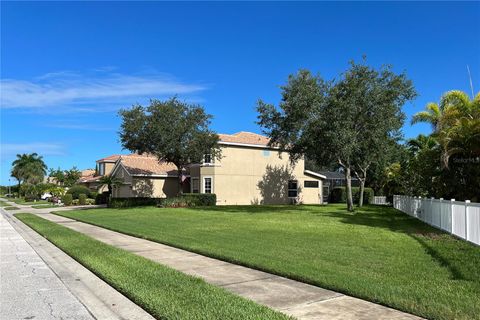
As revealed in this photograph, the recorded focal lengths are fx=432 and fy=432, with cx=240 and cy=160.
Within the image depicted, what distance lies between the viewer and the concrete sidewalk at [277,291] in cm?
567

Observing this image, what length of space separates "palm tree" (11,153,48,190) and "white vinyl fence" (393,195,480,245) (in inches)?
3847

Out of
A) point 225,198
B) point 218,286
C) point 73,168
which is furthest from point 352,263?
point 73,168

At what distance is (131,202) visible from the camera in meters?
36.8

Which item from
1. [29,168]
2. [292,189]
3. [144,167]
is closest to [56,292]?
[292,189]

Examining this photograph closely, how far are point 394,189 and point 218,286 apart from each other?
3305 cm

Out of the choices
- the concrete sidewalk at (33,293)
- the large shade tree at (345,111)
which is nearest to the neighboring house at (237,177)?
the large shade tree at (345,111)

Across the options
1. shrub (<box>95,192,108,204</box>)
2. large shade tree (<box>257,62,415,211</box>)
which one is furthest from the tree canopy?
large shade tree (<box>257,62,415,211</box>)

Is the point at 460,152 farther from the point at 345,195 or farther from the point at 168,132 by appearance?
the point at 345,195

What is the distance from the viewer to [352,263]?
8.97m

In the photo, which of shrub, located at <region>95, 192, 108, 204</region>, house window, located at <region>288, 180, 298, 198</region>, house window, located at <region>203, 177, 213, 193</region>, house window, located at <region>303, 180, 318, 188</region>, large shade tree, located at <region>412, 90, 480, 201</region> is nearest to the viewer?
large shade tree, located at <region>412, 90, 480, 201</region>

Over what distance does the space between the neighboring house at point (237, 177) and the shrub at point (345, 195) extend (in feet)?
14.6

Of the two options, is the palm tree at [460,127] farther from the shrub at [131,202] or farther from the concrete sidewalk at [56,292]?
the shrub at [131,202]

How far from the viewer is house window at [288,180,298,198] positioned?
4242 cm

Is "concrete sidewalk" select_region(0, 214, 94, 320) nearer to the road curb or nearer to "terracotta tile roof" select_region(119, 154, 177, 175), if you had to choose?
the road curb
